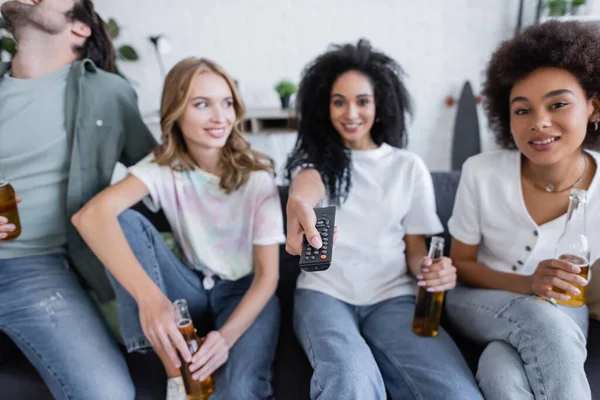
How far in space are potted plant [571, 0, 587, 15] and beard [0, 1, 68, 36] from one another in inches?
90.6

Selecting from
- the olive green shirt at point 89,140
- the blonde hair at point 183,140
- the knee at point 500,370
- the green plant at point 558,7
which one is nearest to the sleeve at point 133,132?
the olive green shirt at point 89,140

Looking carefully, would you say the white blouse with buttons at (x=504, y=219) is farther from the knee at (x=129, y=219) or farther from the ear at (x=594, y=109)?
the knee at (x=129, y=219)

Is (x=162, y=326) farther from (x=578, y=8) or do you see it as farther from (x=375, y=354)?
(x=578, y=8)

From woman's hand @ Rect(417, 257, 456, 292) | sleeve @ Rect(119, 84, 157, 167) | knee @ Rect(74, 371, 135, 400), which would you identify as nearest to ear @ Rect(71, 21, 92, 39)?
sleeve @ Rect(119, 84, 157, 167)

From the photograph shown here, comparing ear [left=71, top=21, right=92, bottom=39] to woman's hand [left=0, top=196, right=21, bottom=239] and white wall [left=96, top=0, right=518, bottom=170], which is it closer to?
woman's hand [left=0, top=196, right=21, bottom=239]

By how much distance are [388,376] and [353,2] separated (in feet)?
7.18

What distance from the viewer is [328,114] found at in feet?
4.00

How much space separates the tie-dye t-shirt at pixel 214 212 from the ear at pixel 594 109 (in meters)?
0.79

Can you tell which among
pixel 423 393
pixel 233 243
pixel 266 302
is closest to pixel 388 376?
pixel 423 393

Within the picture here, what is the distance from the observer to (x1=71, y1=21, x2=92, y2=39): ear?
119 centimetres

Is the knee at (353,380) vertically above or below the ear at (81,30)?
below

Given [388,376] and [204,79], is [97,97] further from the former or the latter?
[388,376]

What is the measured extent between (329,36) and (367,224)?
1.78 meters

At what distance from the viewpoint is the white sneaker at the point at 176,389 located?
96cm
